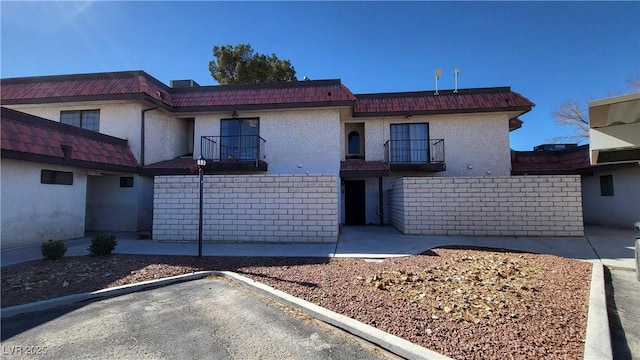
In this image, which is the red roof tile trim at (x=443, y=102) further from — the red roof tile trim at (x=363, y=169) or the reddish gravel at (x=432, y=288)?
the reddish gravel at (x=432, y=288)

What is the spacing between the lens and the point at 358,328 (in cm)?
354

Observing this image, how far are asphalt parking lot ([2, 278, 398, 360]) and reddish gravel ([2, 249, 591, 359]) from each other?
0.59 metres

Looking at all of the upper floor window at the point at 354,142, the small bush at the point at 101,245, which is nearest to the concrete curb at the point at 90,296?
the small bush at the point at 101,245

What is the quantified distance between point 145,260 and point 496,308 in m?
7.32

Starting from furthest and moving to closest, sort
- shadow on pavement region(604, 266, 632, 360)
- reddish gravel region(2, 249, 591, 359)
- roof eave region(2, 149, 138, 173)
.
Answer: roof eave region(2, 149, 138, 173) < reddish gravel region(2, 249, 591, 359) < shadow on pavement region(604, 266, 632, 360)

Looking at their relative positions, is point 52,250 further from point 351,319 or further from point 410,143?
point 410,143

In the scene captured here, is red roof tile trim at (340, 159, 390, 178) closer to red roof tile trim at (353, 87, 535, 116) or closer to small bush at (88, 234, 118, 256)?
red roof tile trim at (353, 87, 535, 116)

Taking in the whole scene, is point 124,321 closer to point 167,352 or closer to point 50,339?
point 50,339

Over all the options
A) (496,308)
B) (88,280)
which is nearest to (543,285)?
(496,308)

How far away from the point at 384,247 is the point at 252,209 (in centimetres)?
432

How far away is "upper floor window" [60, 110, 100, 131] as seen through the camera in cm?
1338

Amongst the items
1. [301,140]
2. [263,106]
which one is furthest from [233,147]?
[301,140]

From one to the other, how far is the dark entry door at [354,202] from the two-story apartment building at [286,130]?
51 millimetres

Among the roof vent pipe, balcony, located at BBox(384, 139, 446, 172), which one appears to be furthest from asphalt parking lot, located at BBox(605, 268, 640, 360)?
the roof vent pipe
